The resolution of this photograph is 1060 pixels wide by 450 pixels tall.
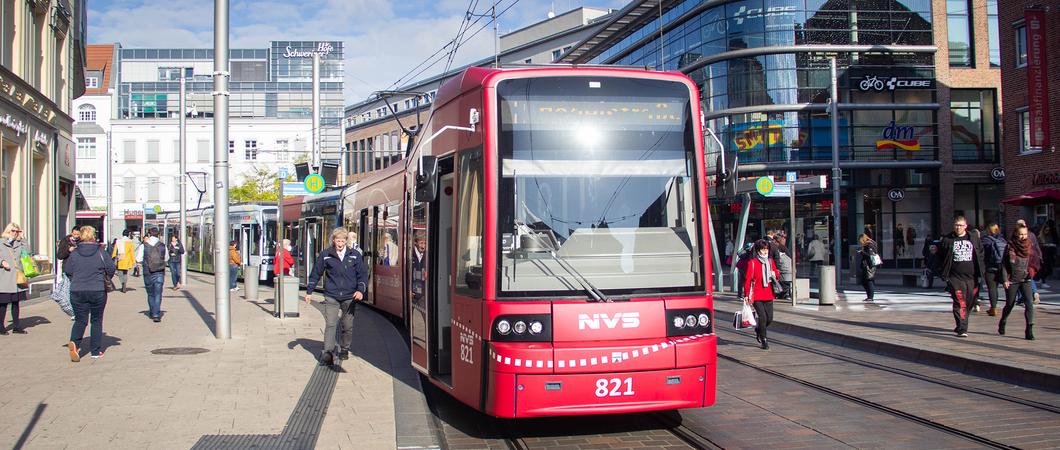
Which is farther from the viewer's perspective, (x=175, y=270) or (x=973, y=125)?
(x=973, y=125)

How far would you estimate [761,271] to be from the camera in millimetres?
12008

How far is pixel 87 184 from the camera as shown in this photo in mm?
66875

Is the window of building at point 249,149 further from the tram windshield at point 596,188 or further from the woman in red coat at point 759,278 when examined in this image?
the tram windshield at point 596,188

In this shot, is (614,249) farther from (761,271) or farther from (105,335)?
(105,335)

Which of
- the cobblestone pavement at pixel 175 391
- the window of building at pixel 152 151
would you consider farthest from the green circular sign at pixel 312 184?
the window of building at pixel 152 151

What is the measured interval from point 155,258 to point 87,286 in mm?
6437

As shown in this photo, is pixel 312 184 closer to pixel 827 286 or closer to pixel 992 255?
pixel 827 286

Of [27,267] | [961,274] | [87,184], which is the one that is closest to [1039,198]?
[961,274]

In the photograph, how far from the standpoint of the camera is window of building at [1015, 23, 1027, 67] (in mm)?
29469

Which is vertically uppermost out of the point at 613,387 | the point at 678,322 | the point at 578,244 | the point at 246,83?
the point at 246,83

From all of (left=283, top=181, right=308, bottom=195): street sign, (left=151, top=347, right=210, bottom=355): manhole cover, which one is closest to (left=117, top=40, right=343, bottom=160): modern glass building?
(left=283, top=181, right=308, bottom=195): street sign

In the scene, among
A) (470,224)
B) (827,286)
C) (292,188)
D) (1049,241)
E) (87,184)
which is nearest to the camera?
(470,224)

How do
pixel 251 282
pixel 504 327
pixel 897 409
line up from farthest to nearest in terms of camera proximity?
pixel 251 282, pixel 897 409, pixel 504 327

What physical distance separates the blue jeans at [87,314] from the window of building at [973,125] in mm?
38188
